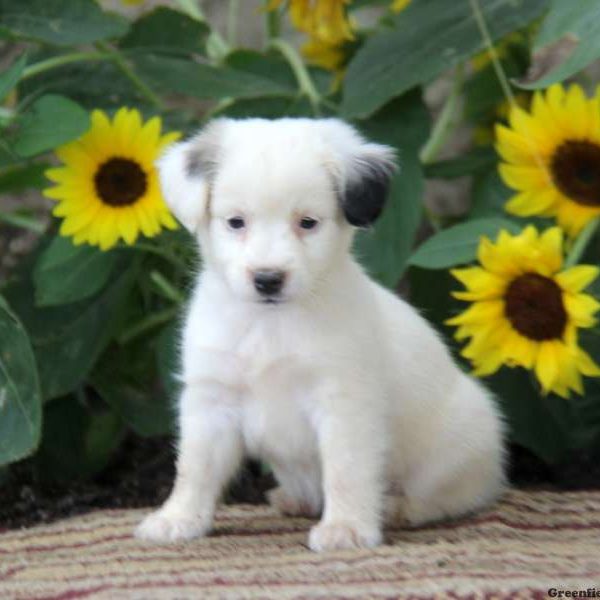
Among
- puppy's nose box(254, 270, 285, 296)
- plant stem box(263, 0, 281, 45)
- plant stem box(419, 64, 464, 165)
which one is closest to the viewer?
puppy's nose box(254, 270, 285, 296)

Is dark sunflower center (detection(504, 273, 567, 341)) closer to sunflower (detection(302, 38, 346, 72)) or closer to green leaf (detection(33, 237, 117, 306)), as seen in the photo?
green leaf (detection(33, 237, 117, 306))

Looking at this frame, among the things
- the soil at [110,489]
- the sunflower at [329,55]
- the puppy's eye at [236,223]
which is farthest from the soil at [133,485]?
the sunflower at [329,55]

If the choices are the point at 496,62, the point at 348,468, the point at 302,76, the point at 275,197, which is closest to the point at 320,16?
the point at 302,76

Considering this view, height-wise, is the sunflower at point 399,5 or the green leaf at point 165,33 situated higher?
the sunflower at point 399,5

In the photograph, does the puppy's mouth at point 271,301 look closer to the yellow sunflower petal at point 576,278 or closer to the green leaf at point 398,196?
the yellow sunflower petal at point 576,278

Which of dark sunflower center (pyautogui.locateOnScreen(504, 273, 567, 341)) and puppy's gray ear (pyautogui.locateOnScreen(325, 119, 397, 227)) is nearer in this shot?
puppy's gray ear (pyautogui.locateOnScreen(325, 119, 397, 227))

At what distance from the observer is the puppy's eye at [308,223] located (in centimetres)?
230

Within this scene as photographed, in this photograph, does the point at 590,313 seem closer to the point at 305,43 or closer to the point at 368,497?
the point at 368,497

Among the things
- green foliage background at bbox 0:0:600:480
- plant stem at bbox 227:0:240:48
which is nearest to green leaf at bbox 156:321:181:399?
green foliage background at bbox 0:0:600:480

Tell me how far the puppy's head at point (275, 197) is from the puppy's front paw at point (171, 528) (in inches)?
15.7

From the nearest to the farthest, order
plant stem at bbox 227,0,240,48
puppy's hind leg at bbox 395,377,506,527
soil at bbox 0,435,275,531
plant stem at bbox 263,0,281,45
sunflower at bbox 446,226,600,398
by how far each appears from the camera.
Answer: puppy's hind leg at bbox 395,377,506,527 → sunflower at bbox 446,226,600,398 → soil at bbox 0,435,275,531 → plant stem at bbox 263,0,281,45 → plant stem at bbox 227,0,240,48

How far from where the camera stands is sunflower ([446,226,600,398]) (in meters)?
2.69

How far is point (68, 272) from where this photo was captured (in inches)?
120

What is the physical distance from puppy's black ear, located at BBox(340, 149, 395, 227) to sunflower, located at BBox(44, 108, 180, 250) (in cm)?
60
